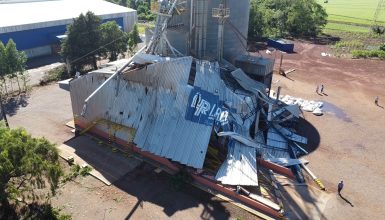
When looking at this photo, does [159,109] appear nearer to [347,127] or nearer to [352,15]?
[347,127]

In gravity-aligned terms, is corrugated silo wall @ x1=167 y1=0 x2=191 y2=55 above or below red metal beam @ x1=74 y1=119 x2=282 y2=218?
above

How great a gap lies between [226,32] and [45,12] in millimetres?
44028

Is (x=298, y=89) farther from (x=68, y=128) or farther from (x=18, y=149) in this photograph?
(x=18, y=149)

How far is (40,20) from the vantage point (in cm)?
5912

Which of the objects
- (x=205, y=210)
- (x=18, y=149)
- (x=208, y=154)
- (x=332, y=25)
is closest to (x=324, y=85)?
(x=208, y=154)

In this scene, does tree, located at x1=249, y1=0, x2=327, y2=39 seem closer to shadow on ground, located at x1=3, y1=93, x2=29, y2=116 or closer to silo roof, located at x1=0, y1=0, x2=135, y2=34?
silo roof, located at x1=0, y1=0, x2=135, y2=34

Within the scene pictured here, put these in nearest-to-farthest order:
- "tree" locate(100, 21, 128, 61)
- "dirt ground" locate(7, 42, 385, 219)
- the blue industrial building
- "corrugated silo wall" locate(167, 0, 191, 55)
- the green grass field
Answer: "dirt ground" locate(7, 42, 385, 219) < "corrugated silo wall" locate(167, 0, 191, 55) < "tree" locate(100, 21, 128, 61) < the blue industrial building < the green grass field

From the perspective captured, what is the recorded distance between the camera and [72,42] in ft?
149

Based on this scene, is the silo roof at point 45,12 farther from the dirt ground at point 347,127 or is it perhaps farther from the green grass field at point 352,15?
the green grass field at point 352,15

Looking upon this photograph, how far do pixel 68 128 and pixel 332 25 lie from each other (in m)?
84.7

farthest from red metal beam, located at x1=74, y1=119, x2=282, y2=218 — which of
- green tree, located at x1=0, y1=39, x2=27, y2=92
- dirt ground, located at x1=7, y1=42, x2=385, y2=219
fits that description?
green tree, located at x1=0, y1=39, x2=27, y2=92

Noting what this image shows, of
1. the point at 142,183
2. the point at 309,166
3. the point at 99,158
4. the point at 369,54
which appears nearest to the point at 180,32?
the point at 99,158

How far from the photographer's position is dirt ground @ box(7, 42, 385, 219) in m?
23.1

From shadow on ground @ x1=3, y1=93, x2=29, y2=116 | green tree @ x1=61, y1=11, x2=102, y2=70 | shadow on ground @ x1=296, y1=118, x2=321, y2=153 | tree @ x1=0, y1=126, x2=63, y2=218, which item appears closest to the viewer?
tree @ x1=0, y1=126, x2=63, y2=218
